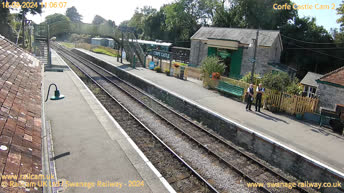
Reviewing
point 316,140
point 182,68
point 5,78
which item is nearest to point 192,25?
point 182,68

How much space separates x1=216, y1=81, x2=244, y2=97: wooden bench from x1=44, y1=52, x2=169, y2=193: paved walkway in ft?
28.0

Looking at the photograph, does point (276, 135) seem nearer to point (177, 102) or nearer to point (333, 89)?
point (333, 89)

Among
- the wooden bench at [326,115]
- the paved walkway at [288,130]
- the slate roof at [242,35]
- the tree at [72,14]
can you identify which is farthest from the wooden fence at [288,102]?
the tree at [72,14]

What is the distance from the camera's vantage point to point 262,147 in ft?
30.6

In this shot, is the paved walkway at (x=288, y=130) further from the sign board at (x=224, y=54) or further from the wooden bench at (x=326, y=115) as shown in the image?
the sign board at (x=224, y=54)

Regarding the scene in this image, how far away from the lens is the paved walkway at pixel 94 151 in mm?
6354

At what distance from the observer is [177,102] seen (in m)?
14.9

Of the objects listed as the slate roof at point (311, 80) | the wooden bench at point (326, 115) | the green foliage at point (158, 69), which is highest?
the slate roof at point (311, 80)

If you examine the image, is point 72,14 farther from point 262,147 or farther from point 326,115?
point 262,147

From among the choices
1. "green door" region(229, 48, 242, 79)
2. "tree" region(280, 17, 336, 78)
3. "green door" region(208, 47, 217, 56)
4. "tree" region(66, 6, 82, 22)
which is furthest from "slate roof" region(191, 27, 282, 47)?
"tree" region(66, 6, 82, 22)

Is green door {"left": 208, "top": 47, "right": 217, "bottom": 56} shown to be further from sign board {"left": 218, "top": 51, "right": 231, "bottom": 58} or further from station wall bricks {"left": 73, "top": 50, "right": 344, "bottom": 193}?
station wall bricks {"left": 73, "top": 50, "right": 344, "bottom": 193}

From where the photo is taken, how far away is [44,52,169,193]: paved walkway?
6.35 m

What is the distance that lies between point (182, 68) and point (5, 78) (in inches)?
708

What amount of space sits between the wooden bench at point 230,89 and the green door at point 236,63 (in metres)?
7.94
